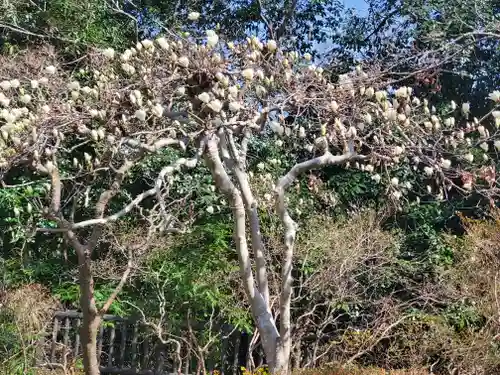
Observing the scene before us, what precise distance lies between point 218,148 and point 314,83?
767 millimetres

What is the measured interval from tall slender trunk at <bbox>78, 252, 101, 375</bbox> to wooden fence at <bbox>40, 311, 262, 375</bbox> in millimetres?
1685

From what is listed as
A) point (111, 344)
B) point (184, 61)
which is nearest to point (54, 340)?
point (111, 344)

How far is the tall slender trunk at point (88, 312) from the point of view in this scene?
4453 millimetres

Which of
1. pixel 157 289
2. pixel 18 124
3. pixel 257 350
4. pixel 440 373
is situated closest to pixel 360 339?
pixel 440 373

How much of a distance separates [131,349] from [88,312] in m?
2.22

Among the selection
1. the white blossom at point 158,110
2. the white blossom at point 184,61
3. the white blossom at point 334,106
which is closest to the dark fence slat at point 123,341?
the white blossom at point 158,110

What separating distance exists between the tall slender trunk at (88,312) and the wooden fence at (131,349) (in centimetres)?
169

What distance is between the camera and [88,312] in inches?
178

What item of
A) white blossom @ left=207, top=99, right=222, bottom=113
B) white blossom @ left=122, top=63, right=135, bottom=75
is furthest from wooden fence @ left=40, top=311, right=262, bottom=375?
white blossom @ left=207, top=99, right=222, bottom=113

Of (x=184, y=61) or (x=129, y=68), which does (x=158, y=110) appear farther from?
(x=129, y=68)

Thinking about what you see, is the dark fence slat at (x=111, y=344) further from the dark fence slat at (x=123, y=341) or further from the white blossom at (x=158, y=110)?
the white blossom at (x=158, y=110)

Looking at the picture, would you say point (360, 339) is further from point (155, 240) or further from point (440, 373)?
point (155, 240)

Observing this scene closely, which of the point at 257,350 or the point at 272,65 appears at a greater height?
the point at 272,65

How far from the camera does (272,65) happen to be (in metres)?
4.54
